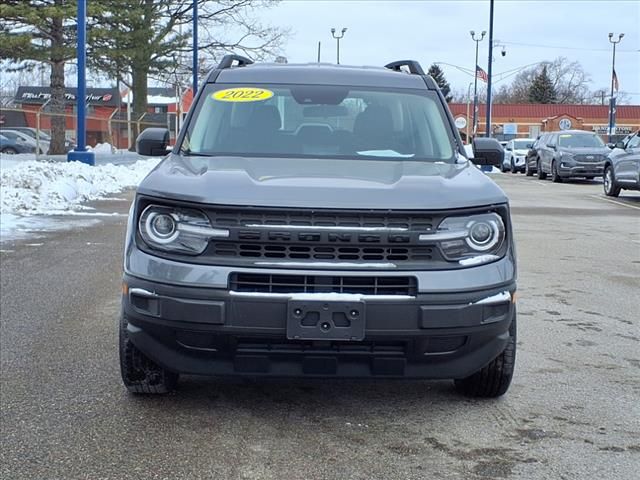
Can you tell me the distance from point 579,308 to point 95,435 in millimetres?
4397

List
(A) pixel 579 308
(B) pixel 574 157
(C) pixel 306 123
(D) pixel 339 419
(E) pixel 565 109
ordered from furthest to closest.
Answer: (E) pixel 565 109 → (B) pixel 574 157 → (A) pixel 579 308 → (C) pixel 306 123 → (D) pixel 339 419

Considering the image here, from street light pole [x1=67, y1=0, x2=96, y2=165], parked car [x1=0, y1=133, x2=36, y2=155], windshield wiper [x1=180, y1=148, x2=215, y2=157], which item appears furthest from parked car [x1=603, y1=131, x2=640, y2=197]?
parked car [x1=0, y1=133, x2=36, y2=155]

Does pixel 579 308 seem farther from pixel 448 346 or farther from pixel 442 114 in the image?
pixel 448 346

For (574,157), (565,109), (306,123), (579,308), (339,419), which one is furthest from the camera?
(565,109)

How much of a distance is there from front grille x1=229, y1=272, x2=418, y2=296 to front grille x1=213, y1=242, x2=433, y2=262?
10 cm

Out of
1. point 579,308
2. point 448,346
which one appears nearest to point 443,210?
point 448,346

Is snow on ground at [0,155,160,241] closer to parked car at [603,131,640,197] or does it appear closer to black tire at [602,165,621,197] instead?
parked car at [603,131,640,197]

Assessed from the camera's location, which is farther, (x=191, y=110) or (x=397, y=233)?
(x=191, y=110)

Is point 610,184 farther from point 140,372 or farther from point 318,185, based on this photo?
point 140,372

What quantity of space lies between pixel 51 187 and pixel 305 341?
40.6ft

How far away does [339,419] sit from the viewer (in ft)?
13.4

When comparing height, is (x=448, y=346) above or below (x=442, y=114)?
below

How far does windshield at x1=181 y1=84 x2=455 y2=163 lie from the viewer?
492cm

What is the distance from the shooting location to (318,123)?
512 centimetres
